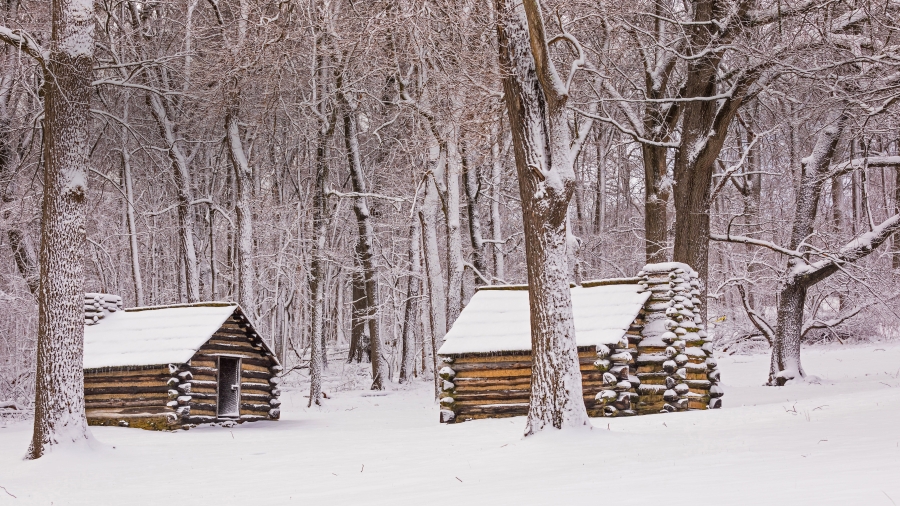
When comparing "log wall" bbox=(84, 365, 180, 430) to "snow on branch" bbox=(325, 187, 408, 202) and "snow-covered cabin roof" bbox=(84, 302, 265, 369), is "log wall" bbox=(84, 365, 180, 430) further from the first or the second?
"snow on branch" bbox=(325, 187, 408, 202)

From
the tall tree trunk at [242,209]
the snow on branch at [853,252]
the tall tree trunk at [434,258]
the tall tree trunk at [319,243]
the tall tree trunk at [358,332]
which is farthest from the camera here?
the tall tree trunk at [358,332]

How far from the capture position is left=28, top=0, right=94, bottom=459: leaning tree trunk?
12055mm

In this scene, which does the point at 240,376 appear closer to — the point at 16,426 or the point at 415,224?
the point at 16,426

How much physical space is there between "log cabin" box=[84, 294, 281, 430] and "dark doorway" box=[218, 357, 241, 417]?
0.07 feet

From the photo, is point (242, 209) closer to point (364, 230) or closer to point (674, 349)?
point (364, 230)

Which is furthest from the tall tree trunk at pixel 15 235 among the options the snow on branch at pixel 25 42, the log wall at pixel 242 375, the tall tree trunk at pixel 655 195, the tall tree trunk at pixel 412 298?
the tall tree trunk at pixel 655 195

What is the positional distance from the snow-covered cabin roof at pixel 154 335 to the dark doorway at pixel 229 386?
1.20 m

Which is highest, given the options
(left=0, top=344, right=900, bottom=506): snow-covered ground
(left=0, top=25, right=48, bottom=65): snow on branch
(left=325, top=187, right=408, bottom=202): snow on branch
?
(left=0, top=25, right=48, bottom=65): snow on branch

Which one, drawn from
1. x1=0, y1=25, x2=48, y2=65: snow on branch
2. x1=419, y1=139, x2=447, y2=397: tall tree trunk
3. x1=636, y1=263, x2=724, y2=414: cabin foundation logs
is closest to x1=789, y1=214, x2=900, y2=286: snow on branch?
x1=636, y1=263, x2=724, y2=414: cabin foundation logs

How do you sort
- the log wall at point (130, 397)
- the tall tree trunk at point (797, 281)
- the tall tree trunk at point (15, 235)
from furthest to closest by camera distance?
1. the tall tree trunk at point (15, 235)
2. the tall tree trunk at point (797, 281)
3. the log wall at point (130, 397)

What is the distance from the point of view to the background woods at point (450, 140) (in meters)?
14.7

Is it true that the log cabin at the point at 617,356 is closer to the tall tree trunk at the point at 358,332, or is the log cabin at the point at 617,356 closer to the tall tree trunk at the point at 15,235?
the tall tree trunk at the point at 15,235

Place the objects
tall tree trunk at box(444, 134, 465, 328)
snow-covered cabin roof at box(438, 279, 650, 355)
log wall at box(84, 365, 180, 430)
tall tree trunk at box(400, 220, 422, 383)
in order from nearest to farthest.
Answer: snow-covered cabin roof at box(438, 279, 650, 355) → log wall at box(84, 365, 180, 430) → tall tree trunk at box(444, 134, 465, 328) → tall tree trunk at box(400, 220, 422, 383)

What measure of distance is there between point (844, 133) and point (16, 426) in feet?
66.1
